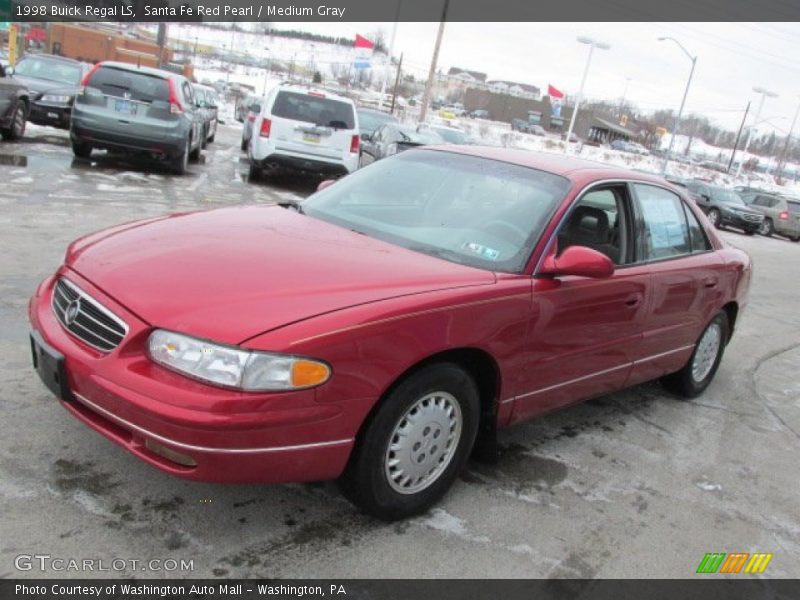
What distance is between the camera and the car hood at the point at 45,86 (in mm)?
15508

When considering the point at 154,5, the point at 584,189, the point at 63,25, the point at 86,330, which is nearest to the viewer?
the point at 86,330

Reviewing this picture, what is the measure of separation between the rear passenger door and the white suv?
834cm

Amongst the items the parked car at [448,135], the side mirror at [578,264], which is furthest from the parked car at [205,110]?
the side mirror at [578,264]

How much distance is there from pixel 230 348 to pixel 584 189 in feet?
7.10

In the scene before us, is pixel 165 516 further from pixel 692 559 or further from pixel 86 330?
pixel 692 559

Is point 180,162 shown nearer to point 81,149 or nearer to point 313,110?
point 81,149

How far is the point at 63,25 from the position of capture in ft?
167

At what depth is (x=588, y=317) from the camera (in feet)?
12.0

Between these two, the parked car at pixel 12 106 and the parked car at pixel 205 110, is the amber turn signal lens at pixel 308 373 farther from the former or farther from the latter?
the parked car at pixel 205 110

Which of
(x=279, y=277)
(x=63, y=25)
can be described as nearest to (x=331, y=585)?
(x=279, y=277)

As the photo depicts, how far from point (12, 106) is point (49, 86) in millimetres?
3447

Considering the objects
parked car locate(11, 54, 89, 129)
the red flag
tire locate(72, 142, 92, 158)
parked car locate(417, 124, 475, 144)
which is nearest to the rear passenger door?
tire locate(72, 142, 92, 158)

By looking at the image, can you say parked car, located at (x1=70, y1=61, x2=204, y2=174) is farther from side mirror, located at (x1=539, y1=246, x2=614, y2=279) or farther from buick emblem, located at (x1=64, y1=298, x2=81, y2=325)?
side mirror, located at (x1=539, y1=246, x2=614, y2=279)

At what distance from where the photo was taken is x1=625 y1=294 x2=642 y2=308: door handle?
3.95m
